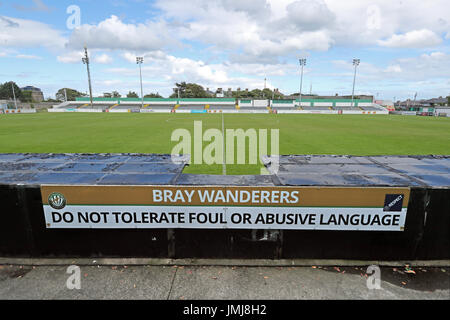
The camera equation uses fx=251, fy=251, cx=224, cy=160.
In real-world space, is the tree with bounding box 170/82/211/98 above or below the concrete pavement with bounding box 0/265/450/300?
above

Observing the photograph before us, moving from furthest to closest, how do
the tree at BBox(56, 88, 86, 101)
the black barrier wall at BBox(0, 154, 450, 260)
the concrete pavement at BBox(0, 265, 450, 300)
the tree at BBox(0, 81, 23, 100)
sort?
the tree at BBox(56, 88, 86, 101) → the tree at BBox(0, 81, 23, 100) → the black barrier wall at BBox(0, 154, 450, 260) → the concrete pavement at BBox(0, 265, 450, 300)

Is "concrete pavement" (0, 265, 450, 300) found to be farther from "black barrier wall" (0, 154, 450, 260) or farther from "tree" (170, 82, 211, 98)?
"tree" (170, 82, 211, 98)

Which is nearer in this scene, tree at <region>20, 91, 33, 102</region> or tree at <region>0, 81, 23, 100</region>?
tree at <region>0, 81, 23, 100</region>

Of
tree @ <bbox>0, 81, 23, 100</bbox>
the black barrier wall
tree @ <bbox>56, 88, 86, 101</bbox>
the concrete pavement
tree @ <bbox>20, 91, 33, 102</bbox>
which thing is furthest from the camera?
tree @ <bbox>56, 88, 86, 101</bbox>

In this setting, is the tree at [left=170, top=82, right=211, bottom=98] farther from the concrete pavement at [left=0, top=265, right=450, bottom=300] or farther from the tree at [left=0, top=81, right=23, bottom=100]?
the concrete pavement at [left=0, top=265, right=450, bottom=300]

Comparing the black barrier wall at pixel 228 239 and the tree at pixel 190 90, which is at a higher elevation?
the tree at pixel 190 90

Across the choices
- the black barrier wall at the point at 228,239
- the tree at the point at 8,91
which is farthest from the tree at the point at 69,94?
the black barrier wall at the point at 228,239

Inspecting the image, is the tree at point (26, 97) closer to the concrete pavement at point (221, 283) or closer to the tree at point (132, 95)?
the tree at point (132, 95)

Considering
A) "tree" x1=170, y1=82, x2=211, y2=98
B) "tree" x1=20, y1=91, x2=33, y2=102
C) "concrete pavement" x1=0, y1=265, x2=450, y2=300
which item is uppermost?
"tree" x1=170, y1=82, x2=211, y2=98

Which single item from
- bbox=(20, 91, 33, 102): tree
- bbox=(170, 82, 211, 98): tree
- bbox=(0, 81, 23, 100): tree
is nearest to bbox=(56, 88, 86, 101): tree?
bbox=(20, 91, 33, 102): tree

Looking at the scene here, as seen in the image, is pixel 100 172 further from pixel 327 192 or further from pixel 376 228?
pixel 376 228

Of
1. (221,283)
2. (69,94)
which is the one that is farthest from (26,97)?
(221,283)

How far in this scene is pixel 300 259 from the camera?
15.8ft

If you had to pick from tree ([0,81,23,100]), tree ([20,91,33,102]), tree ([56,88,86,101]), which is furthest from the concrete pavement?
tree ([56,88,86,101])
